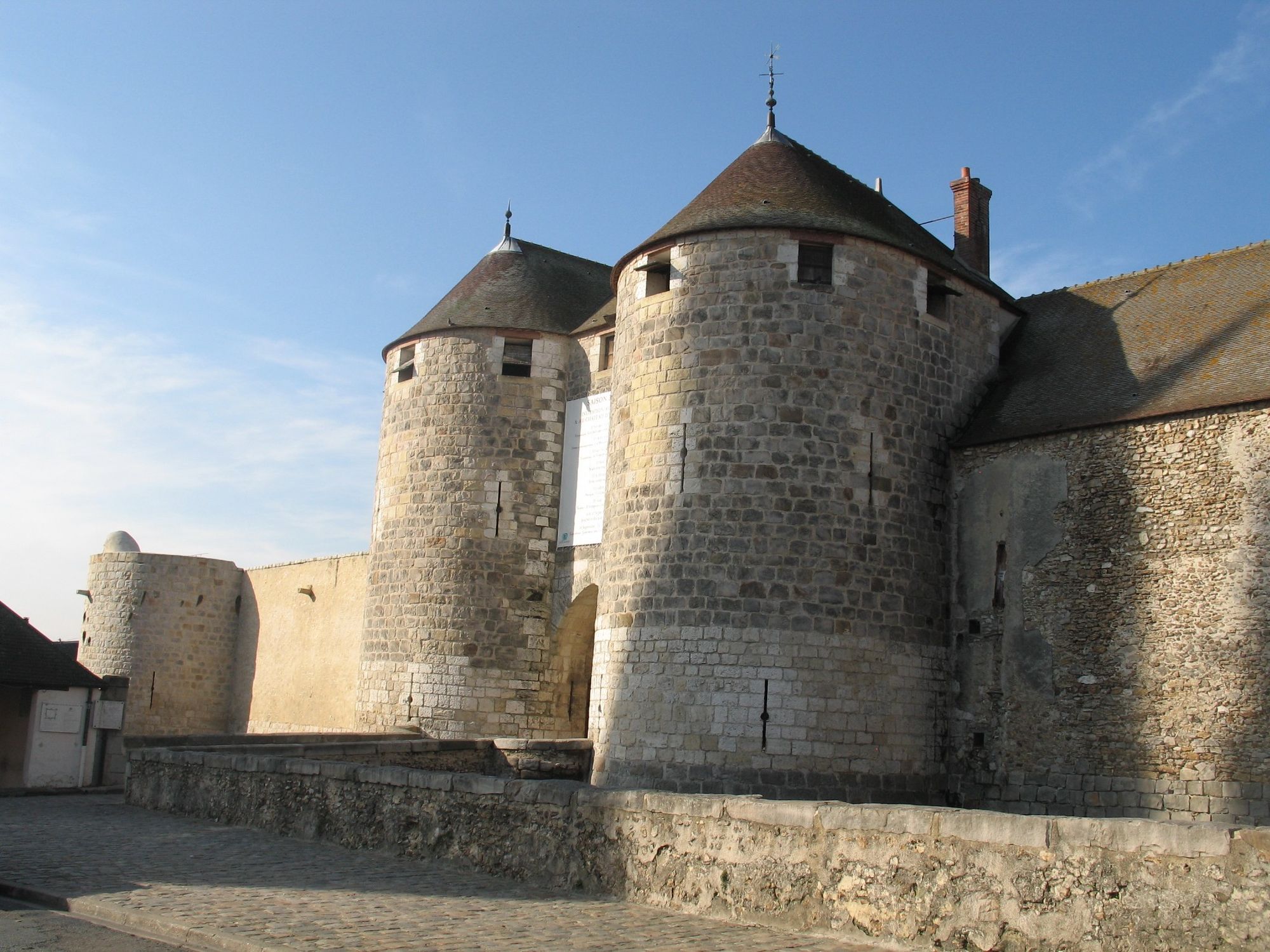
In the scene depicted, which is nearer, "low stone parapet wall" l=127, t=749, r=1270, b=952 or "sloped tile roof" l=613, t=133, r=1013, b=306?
"low stone parapet wall" l=127, t=749, r=1270, b=952

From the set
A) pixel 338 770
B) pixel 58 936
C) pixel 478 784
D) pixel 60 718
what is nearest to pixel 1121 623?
pixel 478 784

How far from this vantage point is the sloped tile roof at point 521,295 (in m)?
18.6

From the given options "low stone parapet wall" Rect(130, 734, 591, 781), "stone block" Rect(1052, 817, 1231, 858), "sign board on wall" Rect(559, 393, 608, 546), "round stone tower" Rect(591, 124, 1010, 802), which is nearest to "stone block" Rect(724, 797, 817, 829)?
"stone block" Rect(1052, 817, 1231, 858)

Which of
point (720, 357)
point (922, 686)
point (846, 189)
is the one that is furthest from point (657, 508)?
point (846, 189)

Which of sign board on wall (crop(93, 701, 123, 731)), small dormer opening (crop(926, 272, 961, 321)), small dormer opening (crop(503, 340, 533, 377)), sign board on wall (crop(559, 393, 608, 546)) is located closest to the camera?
small dormer opening (crop(926, 272, 961, 321))

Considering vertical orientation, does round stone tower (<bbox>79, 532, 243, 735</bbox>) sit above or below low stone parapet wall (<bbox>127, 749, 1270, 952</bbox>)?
above

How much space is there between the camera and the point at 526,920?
267 inches

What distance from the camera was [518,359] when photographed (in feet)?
60.4

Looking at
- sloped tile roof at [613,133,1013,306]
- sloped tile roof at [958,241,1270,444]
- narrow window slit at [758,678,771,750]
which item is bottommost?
narrow window slit at [758,678,771,750]

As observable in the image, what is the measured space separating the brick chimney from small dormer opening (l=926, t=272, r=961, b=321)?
3.31 metres

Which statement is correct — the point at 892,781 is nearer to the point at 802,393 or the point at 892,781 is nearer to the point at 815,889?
the point at 802,393

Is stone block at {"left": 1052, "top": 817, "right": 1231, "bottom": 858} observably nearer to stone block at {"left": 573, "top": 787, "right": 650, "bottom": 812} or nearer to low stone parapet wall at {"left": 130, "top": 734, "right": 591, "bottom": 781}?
stone block at {"left": 573, "top": 787, "right": 650, "bottom": 812}

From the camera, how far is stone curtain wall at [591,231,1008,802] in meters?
12.8

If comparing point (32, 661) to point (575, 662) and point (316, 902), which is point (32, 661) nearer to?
point (575, 662)
